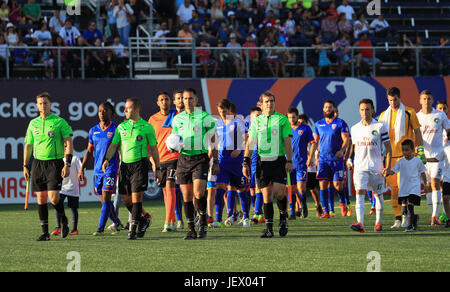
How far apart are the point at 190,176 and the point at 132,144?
39.6 inches

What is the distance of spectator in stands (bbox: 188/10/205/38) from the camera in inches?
993

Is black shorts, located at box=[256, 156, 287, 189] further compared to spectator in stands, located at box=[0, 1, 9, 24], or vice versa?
spectator in stands, located at box=[0, 1, 9, 24]

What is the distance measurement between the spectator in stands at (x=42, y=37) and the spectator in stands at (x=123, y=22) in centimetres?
220

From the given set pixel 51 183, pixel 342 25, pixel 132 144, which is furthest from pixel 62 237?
pixel 342 25

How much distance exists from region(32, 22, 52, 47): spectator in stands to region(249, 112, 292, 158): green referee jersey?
12750 millimetres

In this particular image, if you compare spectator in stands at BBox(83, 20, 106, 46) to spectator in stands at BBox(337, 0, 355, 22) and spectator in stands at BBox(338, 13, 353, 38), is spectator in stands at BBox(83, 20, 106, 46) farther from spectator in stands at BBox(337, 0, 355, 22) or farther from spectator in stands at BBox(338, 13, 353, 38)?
spectator in stands at BBox(337, 0, 355, 22)

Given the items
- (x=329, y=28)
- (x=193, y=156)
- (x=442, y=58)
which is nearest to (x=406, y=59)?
(x=442, y=58)

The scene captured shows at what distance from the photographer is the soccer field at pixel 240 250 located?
8.95 meters

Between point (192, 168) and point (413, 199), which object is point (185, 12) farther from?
point (192, 168)

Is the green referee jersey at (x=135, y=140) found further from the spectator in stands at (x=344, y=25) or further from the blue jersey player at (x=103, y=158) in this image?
the spectator in stands at (x=344, y=25)

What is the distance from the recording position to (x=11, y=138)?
74.7ft

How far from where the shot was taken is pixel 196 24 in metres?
25.2

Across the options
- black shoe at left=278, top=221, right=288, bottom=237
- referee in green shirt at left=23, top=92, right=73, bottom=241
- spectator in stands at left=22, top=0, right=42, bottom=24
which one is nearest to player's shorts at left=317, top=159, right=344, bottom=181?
black shoe at left=278, top=221, right=288, bottom=237

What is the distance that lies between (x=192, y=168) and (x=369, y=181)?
9.93 ft
